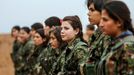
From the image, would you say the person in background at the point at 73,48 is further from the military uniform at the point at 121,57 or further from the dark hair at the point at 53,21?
the dark hair at the point at 53,21

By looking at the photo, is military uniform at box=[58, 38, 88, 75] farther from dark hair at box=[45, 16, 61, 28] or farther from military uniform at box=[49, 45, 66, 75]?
dark hair at box=[45, 16, 61, 28]

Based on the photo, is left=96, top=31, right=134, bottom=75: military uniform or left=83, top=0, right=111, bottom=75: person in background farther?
left=83, top=0, right=111, bottom=75: person in background

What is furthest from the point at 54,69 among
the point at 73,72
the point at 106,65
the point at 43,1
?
the point at 43,1

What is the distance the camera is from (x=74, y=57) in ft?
15.8

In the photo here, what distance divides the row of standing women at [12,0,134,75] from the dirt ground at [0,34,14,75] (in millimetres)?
5181

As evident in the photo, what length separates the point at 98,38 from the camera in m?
4.55

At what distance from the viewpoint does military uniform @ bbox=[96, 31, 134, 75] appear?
335cm

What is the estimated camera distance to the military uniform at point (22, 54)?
9.17 metres

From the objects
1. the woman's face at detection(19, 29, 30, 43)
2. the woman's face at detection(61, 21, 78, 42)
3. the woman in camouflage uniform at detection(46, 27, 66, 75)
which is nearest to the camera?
the woman's face at detection(61, 21, 78, 42)

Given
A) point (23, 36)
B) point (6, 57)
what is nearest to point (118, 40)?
point (23, 36)

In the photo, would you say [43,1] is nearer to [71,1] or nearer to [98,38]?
[71,1]

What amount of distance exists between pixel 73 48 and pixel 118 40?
142 centimetres

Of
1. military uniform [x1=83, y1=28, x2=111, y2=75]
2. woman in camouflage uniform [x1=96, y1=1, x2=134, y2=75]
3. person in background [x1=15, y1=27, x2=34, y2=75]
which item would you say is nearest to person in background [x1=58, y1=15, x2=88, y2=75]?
military uniform [x1=83, y1=28, x2=111, y2=75]

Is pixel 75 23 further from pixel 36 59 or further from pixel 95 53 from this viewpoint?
pixel 36 59
